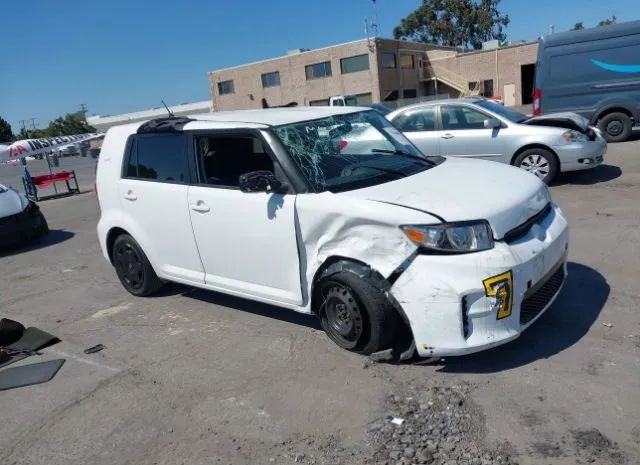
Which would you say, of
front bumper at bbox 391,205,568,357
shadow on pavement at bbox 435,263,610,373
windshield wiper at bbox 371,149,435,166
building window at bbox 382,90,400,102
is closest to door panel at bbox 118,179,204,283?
windshield wiper at bbox 371,149,435,166

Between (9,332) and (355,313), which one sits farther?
(9,332)

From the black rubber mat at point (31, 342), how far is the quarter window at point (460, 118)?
7093mm

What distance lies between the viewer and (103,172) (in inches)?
225

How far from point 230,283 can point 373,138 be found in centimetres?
178

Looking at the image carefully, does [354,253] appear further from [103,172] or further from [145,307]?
[103,172]

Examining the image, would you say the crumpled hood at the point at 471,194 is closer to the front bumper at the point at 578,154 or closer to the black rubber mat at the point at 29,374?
the black rubber mat at the point at 29,374

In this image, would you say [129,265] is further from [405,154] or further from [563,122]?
[563,122]

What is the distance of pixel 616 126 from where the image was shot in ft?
42.1

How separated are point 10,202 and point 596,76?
1258cm

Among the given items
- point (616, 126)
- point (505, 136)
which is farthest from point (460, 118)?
point (616, 126)

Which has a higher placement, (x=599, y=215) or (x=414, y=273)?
(x=414, y=273)

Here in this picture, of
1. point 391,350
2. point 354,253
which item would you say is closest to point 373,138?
point 354,253

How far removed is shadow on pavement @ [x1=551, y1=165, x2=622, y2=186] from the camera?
30.1 feet

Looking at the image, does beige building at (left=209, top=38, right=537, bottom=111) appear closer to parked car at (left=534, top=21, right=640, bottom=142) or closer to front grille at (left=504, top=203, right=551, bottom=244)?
parked car at (left=534, top=21, right=640, bottom=142)
